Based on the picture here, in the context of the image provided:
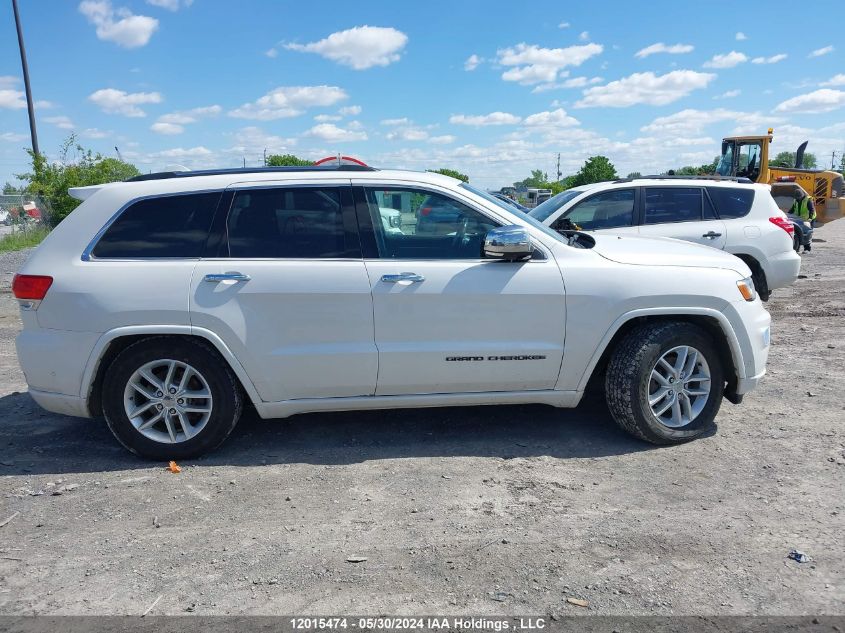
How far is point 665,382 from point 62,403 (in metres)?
4.00

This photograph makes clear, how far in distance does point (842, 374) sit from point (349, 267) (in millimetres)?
4783

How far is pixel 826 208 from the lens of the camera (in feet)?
67.4

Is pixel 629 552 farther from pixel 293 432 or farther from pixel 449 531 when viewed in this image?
pixel 293 432

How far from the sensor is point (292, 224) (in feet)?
14.0

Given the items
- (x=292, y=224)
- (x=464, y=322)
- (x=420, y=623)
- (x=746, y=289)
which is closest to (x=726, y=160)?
(x=746, y=289)

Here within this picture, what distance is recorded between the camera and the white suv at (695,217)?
27.1ft

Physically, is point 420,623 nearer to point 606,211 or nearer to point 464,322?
point 464,322

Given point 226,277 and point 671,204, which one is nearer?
point 226,277

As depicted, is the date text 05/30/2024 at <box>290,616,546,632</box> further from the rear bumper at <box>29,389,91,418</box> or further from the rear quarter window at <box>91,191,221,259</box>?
the rear quarter window at <box>91,191,221,259</box>

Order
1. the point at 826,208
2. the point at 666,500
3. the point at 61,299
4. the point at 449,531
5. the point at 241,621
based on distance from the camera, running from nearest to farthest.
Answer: the point at 241,621
the point at 449,531
the point at 666,500
the point at 61,299
the point at 826,208

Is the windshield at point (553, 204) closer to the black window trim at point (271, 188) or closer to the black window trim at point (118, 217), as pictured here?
the black window trim at point (271, 188)

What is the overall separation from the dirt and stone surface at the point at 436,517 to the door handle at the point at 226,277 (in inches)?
47.8

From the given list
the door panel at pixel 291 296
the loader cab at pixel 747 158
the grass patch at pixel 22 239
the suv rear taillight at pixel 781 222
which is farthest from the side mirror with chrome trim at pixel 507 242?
the grass patch at pixel 22 239

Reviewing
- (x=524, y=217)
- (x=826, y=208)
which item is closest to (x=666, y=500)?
(x=524, y=217)
